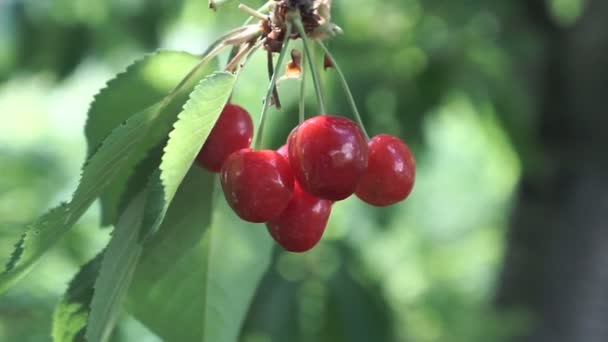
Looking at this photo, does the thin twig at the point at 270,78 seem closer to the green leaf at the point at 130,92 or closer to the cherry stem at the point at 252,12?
the cherry stem at the point at 252,12

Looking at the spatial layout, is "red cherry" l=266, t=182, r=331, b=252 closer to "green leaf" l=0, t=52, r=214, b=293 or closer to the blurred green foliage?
"green leaf" l=0, t=52, r=214, b=293

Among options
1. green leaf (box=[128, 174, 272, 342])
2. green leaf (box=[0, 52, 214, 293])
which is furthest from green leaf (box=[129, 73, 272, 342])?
green leaf (box=[0, 52, 214, 293])

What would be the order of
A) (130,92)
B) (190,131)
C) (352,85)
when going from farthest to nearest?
(352,85)
(130,92)
(190,131)

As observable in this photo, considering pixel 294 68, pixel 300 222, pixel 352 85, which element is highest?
pixel 294 68

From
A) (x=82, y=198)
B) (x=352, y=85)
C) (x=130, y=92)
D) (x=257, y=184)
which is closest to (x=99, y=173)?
(x=82, y=198)

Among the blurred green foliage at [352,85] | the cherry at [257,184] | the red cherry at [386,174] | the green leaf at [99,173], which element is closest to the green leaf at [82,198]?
the green leaf at [99,173]

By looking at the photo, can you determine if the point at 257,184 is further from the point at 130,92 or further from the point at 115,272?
the point at 130,92

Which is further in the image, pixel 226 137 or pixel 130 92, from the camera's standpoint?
pixel 130 92
